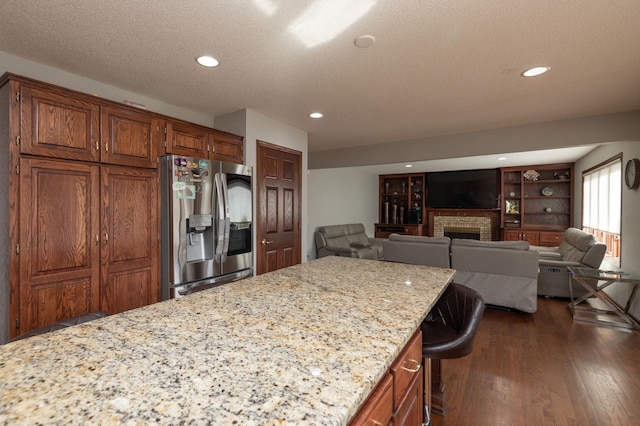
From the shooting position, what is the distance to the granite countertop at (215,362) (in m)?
0.61

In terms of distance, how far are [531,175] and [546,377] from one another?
6.41 metres

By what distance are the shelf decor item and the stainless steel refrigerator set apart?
711 cm

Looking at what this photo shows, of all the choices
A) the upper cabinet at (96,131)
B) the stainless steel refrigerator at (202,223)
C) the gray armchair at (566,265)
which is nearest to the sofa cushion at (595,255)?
the gray armchair at (566,265)

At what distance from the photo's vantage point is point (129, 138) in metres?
2.44

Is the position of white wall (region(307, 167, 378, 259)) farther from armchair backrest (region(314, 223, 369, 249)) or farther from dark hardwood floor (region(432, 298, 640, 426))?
dark hardwood floor (region(432, 298, 640, 426))

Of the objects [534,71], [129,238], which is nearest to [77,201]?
[129,238]

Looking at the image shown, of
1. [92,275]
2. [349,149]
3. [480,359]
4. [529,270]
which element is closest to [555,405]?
[480,359]

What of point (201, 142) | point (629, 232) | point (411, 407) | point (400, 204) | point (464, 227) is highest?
point (201, 142)

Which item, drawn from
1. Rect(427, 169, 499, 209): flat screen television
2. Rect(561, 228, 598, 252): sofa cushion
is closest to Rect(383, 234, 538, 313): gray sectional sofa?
Rect(561, 228, 598, 252): sofa cushion

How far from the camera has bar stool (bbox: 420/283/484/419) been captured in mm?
1396

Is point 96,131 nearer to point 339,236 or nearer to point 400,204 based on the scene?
point 339,236

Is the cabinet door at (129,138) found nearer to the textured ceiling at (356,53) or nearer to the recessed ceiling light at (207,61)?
the textured ceiling at (356,53)

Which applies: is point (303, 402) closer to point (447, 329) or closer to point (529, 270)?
point (447, 329)

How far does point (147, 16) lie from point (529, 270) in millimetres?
4321
